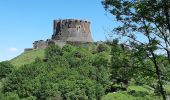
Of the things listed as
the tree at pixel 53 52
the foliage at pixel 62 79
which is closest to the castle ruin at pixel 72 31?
the tree at pixel 53 52

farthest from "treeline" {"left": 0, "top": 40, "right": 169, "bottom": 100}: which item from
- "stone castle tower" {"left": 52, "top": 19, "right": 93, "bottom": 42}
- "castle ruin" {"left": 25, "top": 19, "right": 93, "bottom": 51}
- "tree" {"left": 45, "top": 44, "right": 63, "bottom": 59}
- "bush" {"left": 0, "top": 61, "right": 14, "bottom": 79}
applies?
"stone castle tower" {"left": 52, "top": 19, "right": 93, "bottom": 42}

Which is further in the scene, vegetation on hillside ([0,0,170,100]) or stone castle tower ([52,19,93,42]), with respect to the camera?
stone castle tower ([52,19,93,42])

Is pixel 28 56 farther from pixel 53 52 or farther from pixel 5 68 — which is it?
pixel 5 68

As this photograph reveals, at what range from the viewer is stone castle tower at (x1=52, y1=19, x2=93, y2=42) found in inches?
5910

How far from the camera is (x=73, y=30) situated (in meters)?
151

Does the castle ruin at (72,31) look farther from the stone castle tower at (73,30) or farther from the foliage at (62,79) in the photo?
the foliage at (62,79)

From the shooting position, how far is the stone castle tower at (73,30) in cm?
15012

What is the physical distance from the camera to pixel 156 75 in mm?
18469

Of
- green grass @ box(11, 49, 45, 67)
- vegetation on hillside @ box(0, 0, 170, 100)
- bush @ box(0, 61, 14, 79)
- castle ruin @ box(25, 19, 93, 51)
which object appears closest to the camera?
vegetation on hillside @ box(0, 0, 170, 100)

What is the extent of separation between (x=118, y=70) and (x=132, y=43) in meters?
1.64

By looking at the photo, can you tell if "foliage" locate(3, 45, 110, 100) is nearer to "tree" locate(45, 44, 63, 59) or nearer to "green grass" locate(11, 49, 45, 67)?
"tree" locate(45, 44, 63, 59)

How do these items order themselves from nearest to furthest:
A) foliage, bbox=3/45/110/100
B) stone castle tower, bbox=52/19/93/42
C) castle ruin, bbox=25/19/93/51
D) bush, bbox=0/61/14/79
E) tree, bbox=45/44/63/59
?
1. foliage, bbox=3/45/110/100
2. bush, bbox=0/61/14/79
3. tree, bbox=45/44/63/59
4. castle ruin, bbox=25/19/93/51
5. stone castle tower, bbox=52/19/93/42

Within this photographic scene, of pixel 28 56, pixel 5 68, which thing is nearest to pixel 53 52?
pixel 5 68

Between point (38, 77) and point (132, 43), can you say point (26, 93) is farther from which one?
point (132, 43)
